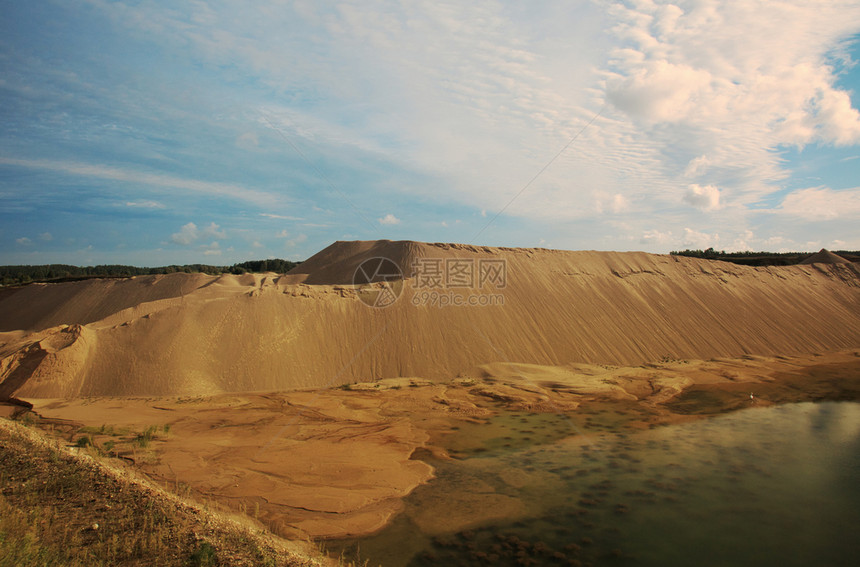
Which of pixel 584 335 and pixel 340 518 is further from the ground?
pixel 584 335

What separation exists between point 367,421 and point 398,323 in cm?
655

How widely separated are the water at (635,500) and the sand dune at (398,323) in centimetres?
680

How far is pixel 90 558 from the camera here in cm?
427

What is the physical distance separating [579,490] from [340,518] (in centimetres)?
411

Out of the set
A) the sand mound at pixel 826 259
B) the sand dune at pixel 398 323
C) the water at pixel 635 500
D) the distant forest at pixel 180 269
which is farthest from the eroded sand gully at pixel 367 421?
the distant forest at pixel 180 269

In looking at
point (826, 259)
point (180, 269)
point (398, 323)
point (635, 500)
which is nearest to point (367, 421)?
point (635, 500)

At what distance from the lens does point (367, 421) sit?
10.9 metres

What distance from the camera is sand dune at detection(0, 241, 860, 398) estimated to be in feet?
42.3

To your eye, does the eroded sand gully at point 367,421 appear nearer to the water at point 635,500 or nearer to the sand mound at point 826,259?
the water at point 635,500

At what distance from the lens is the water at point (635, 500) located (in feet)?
18.1

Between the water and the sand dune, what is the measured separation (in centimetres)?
680

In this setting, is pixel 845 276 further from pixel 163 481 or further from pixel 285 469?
pixel 163 481

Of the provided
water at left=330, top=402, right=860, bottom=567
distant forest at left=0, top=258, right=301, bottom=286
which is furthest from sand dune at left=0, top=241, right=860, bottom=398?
distant forest at left=0, top=258, right=301, bottom=286

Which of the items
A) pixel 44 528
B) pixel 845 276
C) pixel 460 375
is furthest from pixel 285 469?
pixel 845 276
